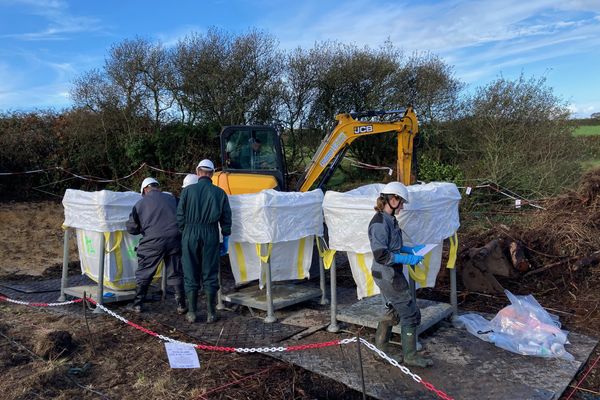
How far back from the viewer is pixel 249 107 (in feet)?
49.4

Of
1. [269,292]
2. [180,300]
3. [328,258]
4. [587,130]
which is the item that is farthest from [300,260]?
[587,130]

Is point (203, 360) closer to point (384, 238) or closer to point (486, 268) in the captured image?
point (384, 238)

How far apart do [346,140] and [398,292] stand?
4.50 meters

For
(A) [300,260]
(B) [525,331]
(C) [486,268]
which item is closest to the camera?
(B) [525,331]

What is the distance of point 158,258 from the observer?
19.0ft

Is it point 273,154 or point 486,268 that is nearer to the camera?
point 486,268

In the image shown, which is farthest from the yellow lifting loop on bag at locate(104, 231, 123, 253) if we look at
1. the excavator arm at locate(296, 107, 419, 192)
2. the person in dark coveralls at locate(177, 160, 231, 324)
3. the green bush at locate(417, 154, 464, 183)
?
the green bush at locate(417, 154, 464, 183)

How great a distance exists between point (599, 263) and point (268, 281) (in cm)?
446

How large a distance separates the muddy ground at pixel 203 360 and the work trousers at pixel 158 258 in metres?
0.64

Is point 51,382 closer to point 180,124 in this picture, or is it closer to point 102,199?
point 102,199

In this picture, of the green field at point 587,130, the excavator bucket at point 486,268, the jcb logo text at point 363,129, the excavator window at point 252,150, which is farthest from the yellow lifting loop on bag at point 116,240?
the green field at point 587,130

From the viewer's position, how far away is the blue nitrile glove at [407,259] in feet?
12.9

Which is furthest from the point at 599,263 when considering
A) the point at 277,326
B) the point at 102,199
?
the point at 102,199

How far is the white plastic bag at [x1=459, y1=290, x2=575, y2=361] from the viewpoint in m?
4.41
